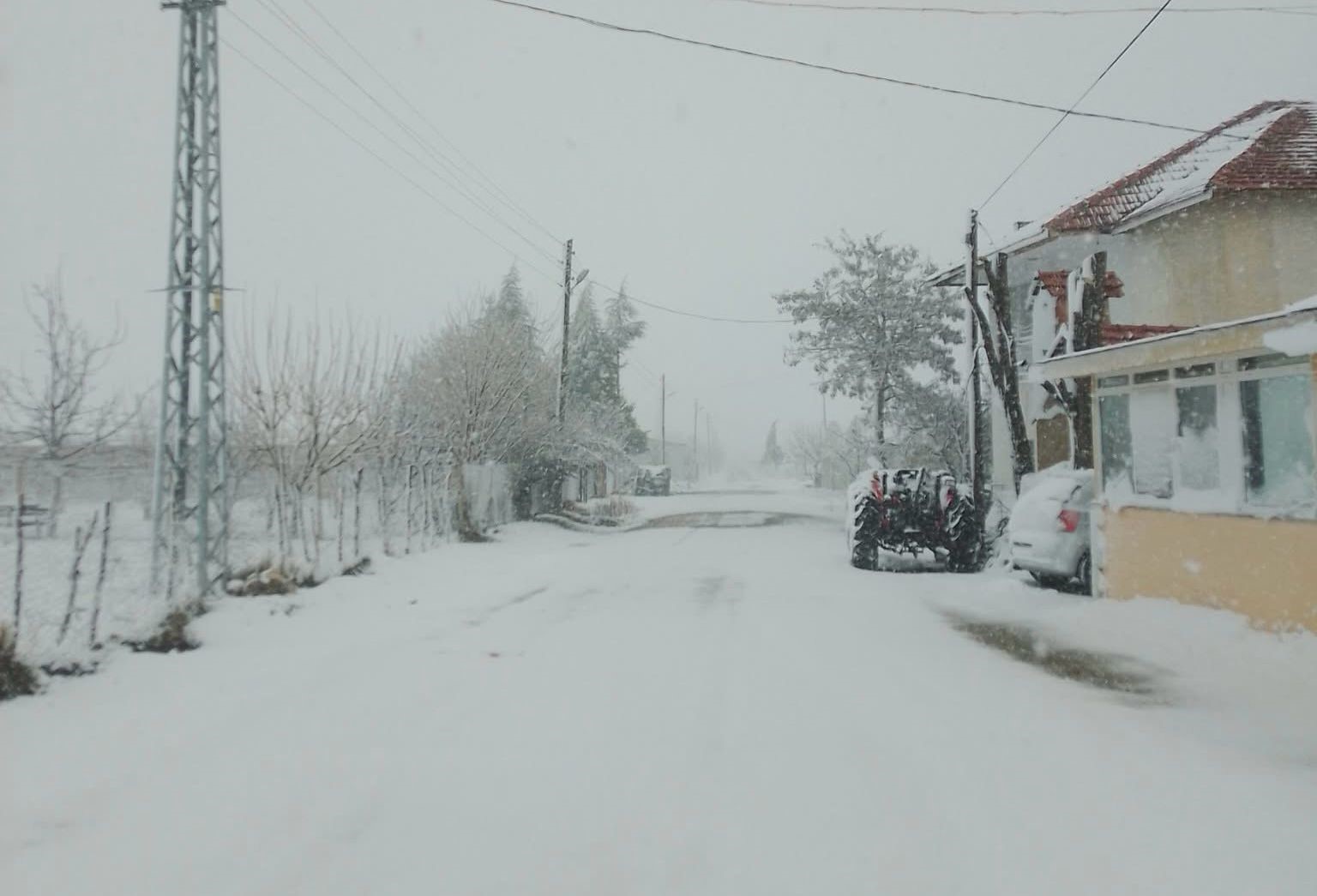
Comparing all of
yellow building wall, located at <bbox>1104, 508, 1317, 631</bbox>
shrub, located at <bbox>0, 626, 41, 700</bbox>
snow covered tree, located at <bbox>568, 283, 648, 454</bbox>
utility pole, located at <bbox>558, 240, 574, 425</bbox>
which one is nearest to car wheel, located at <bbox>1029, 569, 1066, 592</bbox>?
yellow building wall, located at <bbox>1104, 508, 1317, 631</bbox>

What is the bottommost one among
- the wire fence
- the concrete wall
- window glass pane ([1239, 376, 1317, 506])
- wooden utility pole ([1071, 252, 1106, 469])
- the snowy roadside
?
the snowy roadside

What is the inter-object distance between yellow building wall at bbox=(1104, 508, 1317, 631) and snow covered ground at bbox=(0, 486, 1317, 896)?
0.26m

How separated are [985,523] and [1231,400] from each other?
7.40m

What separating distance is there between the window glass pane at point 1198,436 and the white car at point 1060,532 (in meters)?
1.79

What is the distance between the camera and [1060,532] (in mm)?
10305

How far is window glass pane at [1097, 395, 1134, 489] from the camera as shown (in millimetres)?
9250

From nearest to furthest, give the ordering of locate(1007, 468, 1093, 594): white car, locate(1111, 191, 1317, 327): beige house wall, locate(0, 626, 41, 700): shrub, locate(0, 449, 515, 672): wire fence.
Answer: locate(0, 626, 41, 700): shrub
locate(0, 449, 515, 672): wire fence
locate(1007, 468, 1093, 594): white car
locate(1111, 191, 1317, 327): beige house wall

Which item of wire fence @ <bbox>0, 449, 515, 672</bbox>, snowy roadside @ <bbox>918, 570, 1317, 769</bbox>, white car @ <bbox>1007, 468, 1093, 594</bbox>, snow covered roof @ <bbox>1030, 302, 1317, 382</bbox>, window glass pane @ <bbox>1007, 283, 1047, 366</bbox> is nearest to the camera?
snowy roadside @ <bbox>918, 570, 1317, 769</bbox>

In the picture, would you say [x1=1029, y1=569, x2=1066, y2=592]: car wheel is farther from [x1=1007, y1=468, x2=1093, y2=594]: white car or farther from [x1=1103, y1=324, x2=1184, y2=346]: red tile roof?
[x1=1103, y1=324, x2=1184, y2=346]: red tile roof

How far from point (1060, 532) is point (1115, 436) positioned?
1.55 metres

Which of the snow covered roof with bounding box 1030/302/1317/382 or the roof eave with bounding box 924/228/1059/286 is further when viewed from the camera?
the roof eave with bounding box 924/228/1059/286

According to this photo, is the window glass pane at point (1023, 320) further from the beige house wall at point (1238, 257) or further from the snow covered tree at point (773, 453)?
the snow covered tree at point (773, 453)

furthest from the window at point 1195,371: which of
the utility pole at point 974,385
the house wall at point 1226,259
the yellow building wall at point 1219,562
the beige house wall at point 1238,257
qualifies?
the beige house wall at point 1238,257

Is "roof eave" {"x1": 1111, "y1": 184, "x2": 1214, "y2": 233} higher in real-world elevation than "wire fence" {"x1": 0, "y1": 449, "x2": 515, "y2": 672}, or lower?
higher
